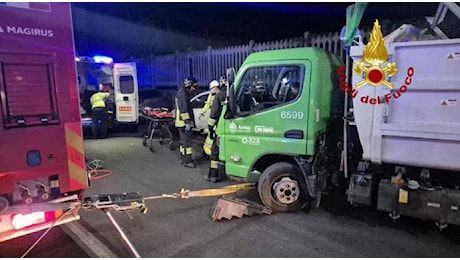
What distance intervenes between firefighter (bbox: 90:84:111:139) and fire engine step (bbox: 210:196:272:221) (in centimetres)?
697

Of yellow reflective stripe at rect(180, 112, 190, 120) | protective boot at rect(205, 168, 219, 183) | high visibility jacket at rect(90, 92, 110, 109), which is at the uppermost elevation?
high visibility jacket at rect(90, 92, 110, 109)

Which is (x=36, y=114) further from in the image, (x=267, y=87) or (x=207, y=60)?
(x=207, y=60)

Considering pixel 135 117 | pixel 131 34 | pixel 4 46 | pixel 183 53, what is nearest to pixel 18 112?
pixel 4 46

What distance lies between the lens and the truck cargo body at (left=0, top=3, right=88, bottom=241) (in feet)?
9.00

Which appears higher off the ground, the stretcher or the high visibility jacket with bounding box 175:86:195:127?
the high visibility jacket with bounding box 175:86:195:127

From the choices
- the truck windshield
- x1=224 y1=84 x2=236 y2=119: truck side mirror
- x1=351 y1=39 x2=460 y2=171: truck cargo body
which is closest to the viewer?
x1=351 y1=39 x2=460 y2=171: truck cargo body

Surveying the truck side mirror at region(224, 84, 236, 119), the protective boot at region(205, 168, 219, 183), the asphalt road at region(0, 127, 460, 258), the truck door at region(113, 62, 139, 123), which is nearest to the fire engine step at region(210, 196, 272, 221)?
the asphalt road at region(0, 127, 460, 258)

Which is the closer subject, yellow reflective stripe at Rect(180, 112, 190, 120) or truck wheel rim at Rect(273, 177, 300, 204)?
truck wheel rim at Rect(273, 177, 300, 204)

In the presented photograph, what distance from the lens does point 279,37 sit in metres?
13.3

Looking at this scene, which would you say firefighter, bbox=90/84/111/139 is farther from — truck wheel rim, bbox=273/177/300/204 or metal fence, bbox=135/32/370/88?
truck wheel rim, bbox=273/177/300/204

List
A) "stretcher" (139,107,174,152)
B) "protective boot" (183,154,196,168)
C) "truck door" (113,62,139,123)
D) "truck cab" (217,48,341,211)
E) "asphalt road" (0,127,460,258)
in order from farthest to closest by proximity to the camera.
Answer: "truck door" (113,62,139,123)
"stretcher" (139,107,174,152)
"protective boot" (183,154,196,168)
"truck cab" (217,48,341,211)
"asphalt road" (0,127,460,258)

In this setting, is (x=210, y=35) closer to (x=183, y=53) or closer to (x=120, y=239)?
(x=183, y=53)

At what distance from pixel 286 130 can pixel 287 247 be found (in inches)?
56.1

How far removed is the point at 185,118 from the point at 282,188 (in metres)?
2.96
